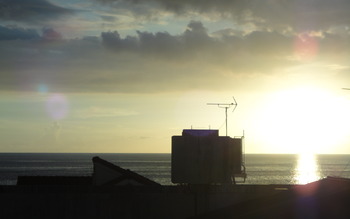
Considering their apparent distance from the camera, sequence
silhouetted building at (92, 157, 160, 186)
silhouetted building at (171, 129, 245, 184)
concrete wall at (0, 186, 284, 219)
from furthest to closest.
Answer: silhouetted building at (92, 157, 160, 186)
silhouetted building at (171, 129, 245, 184)
concrete wall at (0, 186, 284, 219)

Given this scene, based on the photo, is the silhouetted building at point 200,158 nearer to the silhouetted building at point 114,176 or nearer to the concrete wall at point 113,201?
the concrete wall at point 113,201

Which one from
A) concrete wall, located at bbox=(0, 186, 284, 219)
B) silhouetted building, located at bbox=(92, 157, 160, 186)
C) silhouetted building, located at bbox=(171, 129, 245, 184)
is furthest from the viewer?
silhouetted building, located at bbox=(92, 157, 160, 186)

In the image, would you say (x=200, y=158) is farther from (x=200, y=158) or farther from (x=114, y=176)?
(x=114, y=176)

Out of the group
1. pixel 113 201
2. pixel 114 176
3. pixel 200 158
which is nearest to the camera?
pixel 200 158

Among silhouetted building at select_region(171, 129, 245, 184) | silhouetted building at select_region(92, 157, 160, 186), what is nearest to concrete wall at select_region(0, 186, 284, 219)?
silhouetted building at select_region(171, 129, 245, 184)

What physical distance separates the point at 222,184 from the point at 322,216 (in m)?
6.42

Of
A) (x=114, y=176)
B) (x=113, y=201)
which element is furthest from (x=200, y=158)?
(x=114, y=176)

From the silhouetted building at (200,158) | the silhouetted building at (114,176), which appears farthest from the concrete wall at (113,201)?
the silhouetted building at (114,176)

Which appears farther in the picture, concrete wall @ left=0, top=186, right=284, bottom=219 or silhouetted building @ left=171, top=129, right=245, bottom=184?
silhouetted building @ left=171, top=129, right=245, bottom=184

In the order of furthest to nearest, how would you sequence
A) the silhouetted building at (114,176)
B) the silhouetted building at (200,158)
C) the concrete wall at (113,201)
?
the silhouetted building at (114,176)
the silhouetted building at (200,158)
the concrete wall at (113,201)

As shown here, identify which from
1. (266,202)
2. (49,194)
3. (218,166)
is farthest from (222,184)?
(49,194)

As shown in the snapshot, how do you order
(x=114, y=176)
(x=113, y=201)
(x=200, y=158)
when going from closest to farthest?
(x=200, y=158) < (x=113, y=201) < (x=114, y=176)

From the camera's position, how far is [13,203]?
22.9 meters

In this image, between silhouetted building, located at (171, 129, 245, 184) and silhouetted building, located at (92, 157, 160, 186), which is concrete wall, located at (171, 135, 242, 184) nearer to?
silhouetted building, located at (171, 129, 245, 184)
